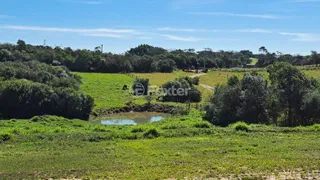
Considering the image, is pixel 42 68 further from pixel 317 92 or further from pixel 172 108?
pixel 317 92

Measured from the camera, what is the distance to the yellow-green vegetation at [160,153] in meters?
15.2

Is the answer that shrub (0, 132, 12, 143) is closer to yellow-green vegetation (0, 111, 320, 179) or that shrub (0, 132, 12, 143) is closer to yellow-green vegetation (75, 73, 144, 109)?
yellow-green vegetation (0, 111, 320, 179)

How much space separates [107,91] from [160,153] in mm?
51668

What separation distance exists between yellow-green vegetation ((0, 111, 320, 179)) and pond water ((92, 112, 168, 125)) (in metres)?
22.9

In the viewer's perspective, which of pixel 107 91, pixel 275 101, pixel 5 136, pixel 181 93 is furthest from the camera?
pixel 107 91

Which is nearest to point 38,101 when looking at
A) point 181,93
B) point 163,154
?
point 181,93

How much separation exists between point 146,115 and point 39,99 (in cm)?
1611

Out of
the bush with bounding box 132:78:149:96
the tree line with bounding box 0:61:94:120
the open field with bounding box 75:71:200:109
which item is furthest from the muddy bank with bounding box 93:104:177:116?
the bush with bounding box 132:78:149:96

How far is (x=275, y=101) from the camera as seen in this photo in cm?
3353

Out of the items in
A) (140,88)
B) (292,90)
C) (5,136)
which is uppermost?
(292,90)

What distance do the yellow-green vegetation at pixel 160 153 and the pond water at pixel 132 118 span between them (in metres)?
22.9

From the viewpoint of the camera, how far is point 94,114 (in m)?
52.9

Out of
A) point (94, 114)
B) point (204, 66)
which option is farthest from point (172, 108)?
point (204, 66)

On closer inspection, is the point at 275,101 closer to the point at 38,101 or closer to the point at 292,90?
the point at 292,90
